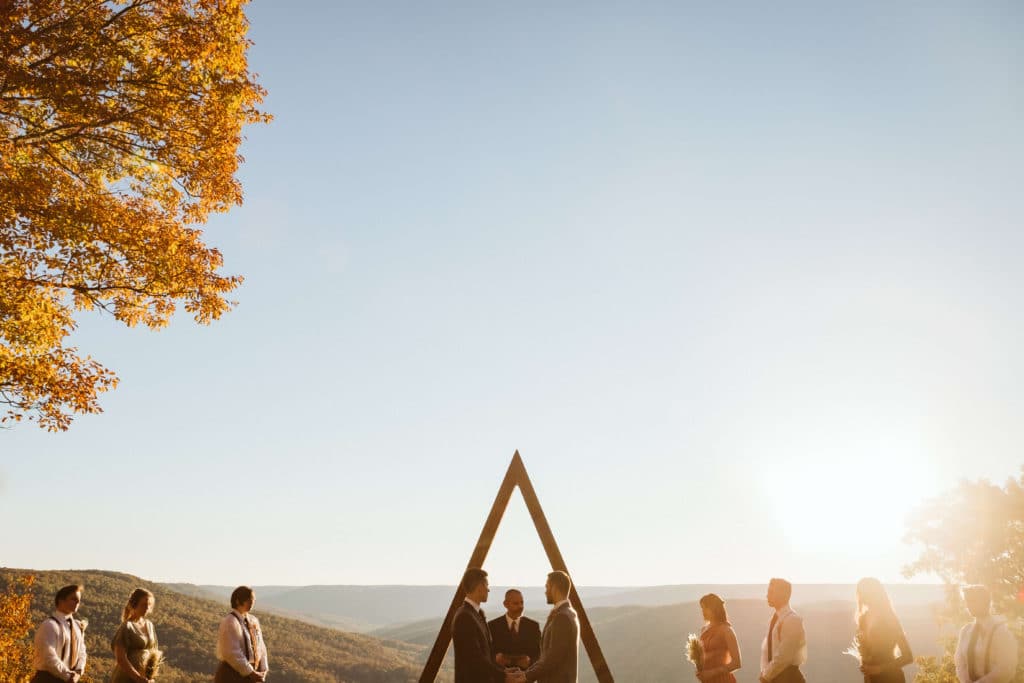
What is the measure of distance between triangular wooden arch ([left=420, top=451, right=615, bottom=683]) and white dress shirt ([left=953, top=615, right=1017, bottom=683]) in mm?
3698

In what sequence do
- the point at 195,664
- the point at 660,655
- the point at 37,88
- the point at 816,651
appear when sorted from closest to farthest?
the point at 37,88
the point at 195,664
the point at 816,651
the point at 660,655

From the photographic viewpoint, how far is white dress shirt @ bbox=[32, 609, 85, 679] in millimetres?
7148

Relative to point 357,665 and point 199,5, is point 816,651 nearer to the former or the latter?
point 357,665

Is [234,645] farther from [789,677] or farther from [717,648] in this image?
[789,677]

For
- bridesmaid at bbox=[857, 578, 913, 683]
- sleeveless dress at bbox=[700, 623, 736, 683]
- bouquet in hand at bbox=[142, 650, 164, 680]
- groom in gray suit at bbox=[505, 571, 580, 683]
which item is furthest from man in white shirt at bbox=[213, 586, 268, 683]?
bridesmaid at bbox=[857, 578, 913, 683]

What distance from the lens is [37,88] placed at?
9133mm

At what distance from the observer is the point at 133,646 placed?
24.1 ft

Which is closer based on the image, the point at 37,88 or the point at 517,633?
the point at 517,633

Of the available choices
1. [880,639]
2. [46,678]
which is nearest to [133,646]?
[46,678]

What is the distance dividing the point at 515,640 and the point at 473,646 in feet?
4.91

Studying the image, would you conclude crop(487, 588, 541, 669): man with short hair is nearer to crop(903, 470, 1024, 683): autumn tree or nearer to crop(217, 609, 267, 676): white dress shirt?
crop(217, 609, 267, 676): white dress shirt

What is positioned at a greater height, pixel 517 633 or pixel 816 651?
pixel 517 633

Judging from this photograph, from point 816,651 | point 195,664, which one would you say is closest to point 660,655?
point 816,651

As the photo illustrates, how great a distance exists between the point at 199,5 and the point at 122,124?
193 cm
